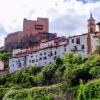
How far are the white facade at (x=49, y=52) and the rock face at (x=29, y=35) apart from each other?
10.0m

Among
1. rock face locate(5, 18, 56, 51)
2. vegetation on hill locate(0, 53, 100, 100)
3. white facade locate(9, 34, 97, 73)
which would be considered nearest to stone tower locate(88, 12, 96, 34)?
white facade locate(9, 34, 97, 73)

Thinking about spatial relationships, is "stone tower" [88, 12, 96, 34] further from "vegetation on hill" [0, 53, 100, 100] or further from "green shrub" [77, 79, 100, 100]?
"green shrub" [77, 79, 100, 100]

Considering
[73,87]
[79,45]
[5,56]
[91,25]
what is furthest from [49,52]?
[73,87]

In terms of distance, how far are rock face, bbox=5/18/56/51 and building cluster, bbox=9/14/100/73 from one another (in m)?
9.96

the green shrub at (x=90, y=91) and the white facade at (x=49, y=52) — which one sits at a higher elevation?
the white facade at (x=49, y=52)

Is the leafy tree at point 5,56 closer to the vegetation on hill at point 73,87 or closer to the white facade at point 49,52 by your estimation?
the white facade at point 49,52

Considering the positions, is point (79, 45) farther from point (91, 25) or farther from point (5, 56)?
point (5, 56)

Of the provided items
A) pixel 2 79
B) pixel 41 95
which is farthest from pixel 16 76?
pixel 41 95

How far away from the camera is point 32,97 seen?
50406 mm

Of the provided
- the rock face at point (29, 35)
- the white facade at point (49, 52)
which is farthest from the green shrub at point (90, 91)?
the rock face at point (29, 35)

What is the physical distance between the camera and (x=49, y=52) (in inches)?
3497

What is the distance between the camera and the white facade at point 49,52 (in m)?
80.5

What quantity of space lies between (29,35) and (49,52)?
2972 cm

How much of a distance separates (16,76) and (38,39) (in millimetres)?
34827
